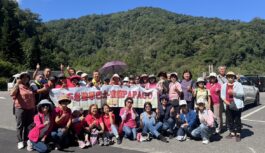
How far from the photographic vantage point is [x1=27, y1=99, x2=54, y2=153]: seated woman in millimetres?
8343

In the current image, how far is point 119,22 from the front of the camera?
14862 cm

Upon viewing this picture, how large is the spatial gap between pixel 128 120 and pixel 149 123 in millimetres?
573

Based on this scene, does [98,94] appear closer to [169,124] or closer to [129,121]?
[129,121]

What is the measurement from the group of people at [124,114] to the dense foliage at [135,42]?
4452 cm

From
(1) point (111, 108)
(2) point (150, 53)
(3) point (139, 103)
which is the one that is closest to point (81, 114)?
(1) point (111, 108)

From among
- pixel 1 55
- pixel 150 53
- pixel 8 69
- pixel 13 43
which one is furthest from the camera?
pixel 150 53

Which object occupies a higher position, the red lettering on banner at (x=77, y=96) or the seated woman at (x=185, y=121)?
the red lettering on banner at (x=77, y=96)

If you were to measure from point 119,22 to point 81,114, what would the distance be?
5535 inches

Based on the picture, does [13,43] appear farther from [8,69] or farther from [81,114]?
[81,114]

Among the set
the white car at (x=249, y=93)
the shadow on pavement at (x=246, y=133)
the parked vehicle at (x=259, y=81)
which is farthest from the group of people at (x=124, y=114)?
the parked vehicle at (x=259, y=81)

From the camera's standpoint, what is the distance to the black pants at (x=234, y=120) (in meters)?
9.70

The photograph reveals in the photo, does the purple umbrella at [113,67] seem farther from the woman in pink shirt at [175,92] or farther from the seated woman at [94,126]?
the seated woman at [94,126]

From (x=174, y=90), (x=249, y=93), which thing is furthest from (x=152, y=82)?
(x=249, y=93)

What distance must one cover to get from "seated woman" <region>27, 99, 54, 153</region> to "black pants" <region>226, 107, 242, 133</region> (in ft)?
15.2
